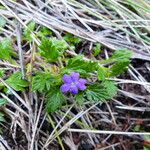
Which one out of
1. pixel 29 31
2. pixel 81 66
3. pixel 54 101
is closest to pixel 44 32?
pixel 29 31

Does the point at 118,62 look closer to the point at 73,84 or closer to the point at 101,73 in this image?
the point at 101,73

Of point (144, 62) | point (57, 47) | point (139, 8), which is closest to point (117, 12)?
point (139, 8)

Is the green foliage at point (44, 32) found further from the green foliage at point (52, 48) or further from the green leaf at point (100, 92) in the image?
the green leaf at point (100, 92)

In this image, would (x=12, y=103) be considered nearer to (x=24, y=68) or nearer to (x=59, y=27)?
(x=24, y=68)

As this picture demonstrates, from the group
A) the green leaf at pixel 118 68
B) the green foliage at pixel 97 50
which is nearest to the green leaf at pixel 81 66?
the green leaf at pixel 118 68

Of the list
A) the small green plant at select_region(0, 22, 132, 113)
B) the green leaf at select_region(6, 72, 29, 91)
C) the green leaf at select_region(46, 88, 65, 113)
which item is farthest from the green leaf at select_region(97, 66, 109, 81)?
the green leaf at select_region(6, 72, 29, 91)

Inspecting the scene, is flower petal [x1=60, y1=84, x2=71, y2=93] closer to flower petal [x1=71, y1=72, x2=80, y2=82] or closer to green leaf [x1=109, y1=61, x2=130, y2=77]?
flower petal [x1=71, y1=72, x2=80, y2=82]
